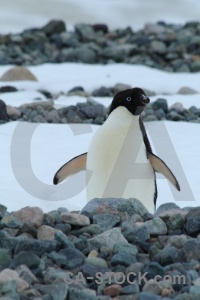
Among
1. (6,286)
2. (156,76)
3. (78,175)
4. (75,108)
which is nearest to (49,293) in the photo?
(6,286)

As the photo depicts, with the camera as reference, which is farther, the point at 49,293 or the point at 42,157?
the point at 42,157

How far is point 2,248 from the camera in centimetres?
375

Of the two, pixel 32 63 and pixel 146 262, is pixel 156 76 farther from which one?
pixel 146 262

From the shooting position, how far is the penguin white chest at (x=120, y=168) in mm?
5492

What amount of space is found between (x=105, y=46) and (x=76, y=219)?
8873mm

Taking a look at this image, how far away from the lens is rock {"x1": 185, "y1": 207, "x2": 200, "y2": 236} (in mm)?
3975

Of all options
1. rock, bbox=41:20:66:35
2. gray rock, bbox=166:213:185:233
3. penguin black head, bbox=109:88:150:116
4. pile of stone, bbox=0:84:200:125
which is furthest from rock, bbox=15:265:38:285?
rock, bbox=41:20:66:35

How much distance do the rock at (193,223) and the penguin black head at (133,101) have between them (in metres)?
1.68

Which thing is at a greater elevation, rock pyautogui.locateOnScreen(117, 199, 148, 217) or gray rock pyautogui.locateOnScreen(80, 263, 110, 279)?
rock pyautogui.locateOnScreen(117, 199, 148, 217)

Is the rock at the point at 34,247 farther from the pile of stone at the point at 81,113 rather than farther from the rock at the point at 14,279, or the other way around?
the pile of stone at the point at 81,113

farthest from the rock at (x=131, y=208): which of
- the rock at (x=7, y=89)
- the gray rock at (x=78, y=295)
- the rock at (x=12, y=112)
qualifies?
the rock at (x=7, y=89)

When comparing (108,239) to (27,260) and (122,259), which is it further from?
(27,260)

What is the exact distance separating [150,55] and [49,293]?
351 inches

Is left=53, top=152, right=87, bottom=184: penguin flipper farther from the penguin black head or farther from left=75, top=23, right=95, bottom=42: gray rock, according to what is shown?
left=75, top=23, right=95, bottom=42: gray rock
